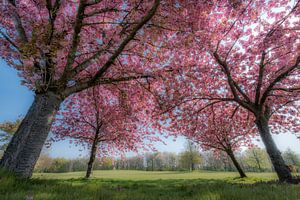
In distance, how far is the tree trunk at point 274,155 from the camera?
309 inches

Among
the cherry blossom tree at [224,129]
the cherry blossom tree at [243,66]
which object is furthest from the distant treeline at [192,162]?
the cherry blossom tree at [243,66]

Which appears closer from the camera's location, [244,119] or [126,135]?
[244,119]

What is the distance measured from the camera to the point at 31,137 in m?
5.09

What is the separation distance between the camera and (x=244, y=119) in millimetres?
14234

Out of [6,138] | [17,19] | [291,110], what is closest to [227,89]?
[291,110]

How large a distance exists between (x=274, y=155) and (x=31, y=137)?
422 inches

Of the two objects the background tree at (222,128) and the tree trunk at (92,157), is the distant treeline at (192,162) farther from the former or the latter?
the background tree at (222,128)

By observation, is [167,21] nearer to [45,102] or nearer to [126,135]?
[45,102]

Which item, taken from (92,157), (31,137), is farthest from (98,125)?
(31,137)

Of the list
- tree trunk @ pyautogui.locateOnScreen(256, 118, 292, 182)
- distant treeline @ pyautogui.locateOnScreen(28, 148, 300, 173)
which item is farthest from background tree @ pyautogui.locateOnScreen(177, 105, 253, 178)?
distant treeline @ pyautogui.locateOnScreen(28, 148, 300, 173)

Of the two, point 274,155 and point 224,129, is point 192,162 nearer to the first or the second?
point 224,129

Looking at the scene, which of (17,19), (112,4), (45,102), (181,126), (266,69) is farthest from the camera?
(181,126)

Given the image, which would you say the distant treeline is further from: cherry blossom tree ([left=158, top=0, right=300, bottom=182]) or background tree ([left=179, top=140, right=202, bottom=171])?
cherry blossom tree ([left=158, top=0, right=300, bottom=182])

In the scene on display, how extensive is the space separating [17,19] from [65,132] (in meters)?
12.2
